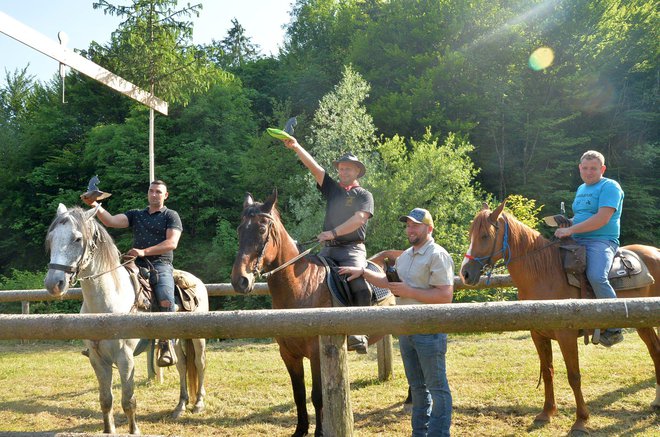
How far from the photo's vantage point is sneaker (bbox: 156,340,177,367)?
6102 mm

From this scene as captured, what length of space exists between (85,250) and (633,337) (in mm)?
9910

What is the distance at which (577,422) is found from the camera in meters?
5.37

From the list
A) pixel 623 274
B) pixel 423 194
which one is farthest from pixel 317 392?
pixel 423 194

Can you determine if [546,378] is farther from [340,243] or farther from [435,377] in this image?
[340,243]

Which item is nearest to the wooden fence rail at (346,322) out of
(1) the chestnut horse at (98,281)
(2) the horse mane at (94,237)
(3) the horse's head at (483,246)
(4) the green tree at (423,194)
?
(1) the chestnut horse at (98,281)

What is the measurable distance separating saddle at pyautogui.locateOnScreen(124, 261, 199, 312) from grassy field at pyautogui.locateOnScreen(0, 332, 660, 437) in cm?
135

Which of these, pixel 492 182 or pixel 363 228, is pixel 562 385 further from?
pixel 492 182

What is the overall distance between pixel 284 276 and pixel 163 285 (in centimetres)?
181

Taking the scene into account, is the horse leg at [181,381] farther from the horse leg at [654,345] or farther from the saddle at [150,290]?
the horse leg at [654,345]

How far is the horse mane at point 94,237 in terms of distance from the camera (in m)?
5.00

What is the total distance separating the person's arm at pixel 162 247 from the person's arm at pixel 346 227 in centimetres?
177

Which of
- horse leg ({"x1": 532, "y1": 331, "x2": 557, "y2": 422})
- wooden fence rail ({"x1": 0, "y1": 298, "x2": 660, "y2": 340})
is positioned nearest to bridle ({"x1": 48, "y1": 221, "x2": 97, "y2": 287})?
wooden fence rail ({"x1": 0, "y1": 298, "x2": 660, "y2": 340})

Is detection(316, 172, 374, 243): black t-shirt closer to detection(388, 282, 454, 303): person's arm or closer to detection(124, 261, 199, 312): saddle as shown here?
detection(388, 282, 454, 303): person's arm

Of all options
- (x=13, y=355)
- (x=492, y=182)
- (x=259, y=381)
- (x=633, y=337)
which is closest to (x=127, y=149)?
(x=13, y=355)
